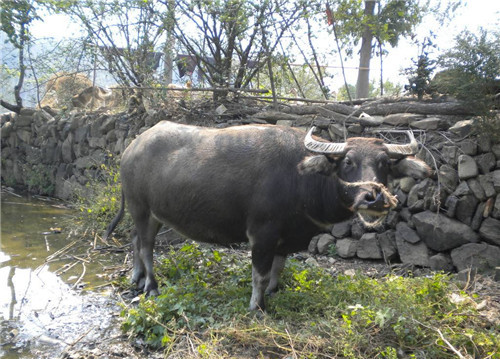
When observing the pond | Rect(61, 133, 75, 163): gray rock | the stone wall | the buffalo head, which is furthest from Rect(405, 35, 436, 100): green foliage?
Rect(61, 133, 75, 163): gray rock

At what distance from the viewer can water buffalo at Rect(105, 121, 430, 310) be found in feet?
11.4

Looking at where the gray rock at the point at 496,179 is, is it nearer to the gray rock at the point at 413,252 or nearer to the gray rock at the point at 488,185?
the gray rock at the point at 488,185

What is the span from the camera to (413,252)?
16.1ft

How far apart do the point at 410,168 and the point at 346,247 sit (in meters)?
2.03

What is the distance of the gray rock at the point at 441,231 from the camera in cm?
461

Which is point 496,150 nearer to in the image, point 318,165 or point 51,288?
point 318,165

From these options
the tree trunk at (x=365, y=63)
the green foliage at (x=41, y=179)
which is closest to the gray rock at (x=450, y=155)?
the tree trunk at (x=365, y=63)

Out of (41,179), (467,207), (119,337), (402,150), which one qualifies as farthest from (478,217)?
(41,179)

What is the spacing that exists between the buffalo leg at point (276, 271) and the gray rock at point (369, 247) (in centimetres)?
154

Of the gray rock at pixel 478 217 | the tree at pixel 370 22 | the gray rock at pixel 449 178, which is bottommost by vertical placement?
the gray rock at pixel 478 217

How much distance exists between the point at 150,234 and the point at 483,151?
3.63 meters

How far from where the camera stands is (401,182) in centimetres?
520

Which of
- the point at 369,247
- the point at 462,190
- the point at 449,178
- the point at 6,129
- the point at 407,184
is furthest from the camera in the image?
the point at 6,129

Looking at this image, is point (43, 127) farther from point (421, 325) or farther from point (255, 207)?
point (421, 325)
